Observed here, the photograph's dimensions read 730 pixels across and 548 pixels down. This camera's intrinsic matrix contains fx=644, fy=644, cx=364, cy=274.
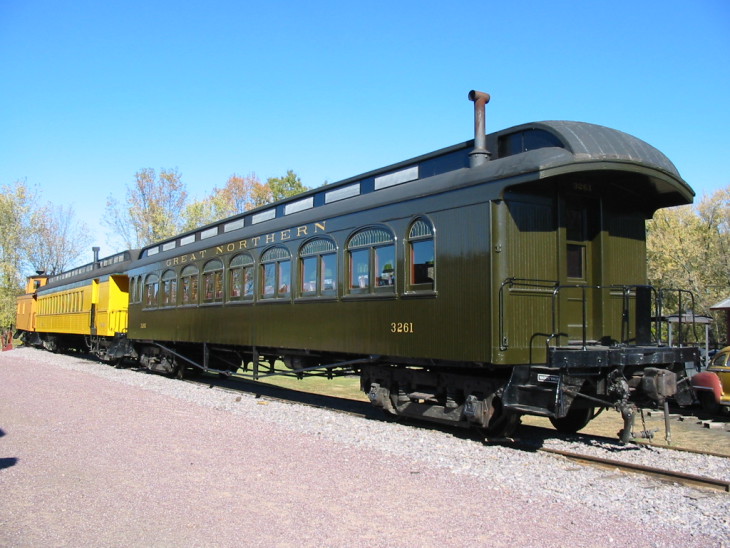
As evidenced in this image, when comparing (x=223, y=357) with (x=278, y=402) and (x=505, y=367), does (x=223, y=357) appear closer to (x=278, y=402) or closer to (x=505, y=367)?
(x=278, y=402)

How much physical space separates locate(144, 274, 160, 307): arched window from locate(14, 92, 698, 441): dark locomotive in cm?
766

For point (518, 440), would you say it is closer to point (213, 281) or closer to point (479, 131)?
point (479, 131)

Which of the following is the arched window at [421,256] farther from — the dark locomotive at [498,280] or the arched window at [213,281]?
the arched window at [213,281]

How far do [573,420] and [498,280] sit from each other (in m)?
2.76

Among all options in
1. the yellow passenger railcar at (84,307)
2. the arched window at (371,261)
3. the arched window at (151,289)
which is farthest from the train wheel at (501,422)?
the yellow passenger railcar at (84,307)

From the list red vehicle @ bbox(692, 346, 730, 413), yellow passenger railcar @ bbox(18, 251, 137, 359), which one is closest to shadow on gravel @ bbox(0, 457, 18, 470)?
red vehicle @ bbox(692, 346, 730, 413)

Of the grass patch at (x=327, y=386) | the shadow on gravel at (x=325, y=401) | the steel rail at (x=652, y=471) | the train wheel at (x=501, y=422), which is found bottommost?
the grass patch at (x=327, y=386)

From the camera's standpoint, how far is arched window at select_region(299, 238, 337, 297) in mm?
10336

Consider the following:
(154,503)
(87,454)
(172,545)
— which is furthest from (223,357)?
(172,545)

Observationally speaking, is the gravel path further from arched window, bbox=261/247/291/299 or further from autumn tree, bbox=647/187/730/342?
autumn tree, bbox=647/187/730/342

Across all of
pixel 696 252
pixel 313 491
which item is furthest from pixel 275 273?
pixel 696 252

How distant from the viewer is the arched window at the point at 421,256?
27.6ft

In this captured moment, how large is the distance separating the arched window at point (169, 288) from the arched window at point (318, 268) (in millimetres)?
6388

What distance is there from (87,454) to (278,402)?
198 inches
